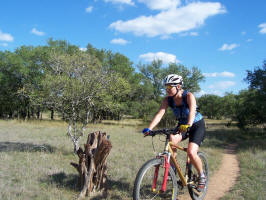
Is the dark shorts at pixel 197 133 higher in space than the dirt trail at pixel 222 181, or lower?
higher

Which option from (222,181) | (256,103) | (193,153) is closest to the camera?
(193,153)

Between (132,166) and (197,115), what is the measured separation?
4.14 m

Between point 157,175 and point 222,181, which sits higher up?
point 157,175

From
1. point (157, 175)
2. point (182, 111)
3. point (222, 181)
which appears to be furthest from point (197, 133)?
point (222, 181)

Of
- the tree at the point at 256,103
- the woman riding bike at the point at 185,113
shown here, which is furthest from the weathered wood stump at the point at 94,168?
the tree at the point at 256,103

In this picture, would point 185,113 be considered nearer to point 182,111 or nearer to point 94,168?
point 182,111

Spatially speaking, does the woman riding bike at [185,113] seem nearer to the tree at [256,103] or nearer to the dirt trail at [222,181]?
the dirt trail at [222,181]

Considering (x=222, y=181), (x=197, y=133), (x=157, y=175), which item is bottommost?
(x=222, y=181)

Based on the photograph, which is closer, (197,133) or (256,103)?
(197,133)

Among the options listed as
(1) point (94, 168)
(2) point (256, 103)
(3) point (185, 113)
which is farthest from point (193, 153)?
(2) point (256, 103)

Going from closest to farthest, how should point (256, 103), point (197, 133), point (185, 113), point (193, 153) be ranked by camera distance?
point (193, 153)
point (197, 133)
point (185, 113)
point (256, 103)

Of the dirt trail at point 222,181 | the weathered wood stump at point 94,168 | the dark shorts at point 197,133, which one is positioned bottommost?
the dirt trail at point 222,181

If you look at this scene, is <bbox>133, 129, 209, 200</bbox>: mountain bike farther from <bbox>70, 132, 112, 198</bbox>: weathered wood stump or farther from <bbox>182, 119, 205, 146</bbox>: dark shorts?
<bbox>70, 132, 112, 198</bbox>: weathered wood stump

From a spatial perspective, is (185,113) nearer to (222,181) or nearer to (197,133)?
(197,133)
